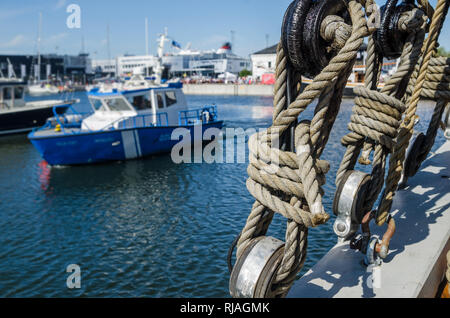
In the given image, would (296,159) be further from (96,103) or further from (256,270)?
(96,103)

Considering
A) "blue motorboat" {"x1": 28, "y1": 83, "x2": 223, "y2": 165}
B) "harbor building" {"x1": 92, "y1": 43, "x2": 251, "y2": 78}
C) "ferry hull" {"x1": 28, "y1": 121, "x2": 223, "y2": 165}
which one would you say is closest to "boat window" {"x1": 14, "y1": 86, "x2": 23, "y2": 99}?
"blue motorboat" {"x1": 28, "y1": 83, "x2": 223, "y2": 165}

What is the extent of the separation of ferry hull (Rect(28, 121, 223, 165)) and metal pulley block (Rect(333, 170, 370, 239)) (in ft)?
48.5

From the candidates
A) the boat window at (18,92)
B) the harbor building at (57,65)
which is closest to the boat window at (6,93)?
the boat window at (18,92)

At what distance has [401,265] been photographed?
11.5 ft

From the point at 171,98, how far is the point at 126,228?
35.5 ft

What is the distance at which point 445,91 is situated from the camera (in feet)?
15.9

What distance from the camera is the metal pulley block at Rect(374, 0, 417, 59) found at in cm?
390

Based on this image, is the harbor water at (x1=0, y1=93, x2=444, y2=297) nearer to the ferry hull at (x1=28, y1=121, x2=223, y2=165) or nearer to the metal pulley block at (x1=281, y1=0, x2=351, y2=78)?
the ferry hull at (x1=28, y1=121, x2=223, y2=165)

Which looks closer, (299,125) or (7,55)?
(299,125)

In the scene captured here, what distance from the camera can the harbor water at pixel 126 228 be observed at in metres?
7.66
